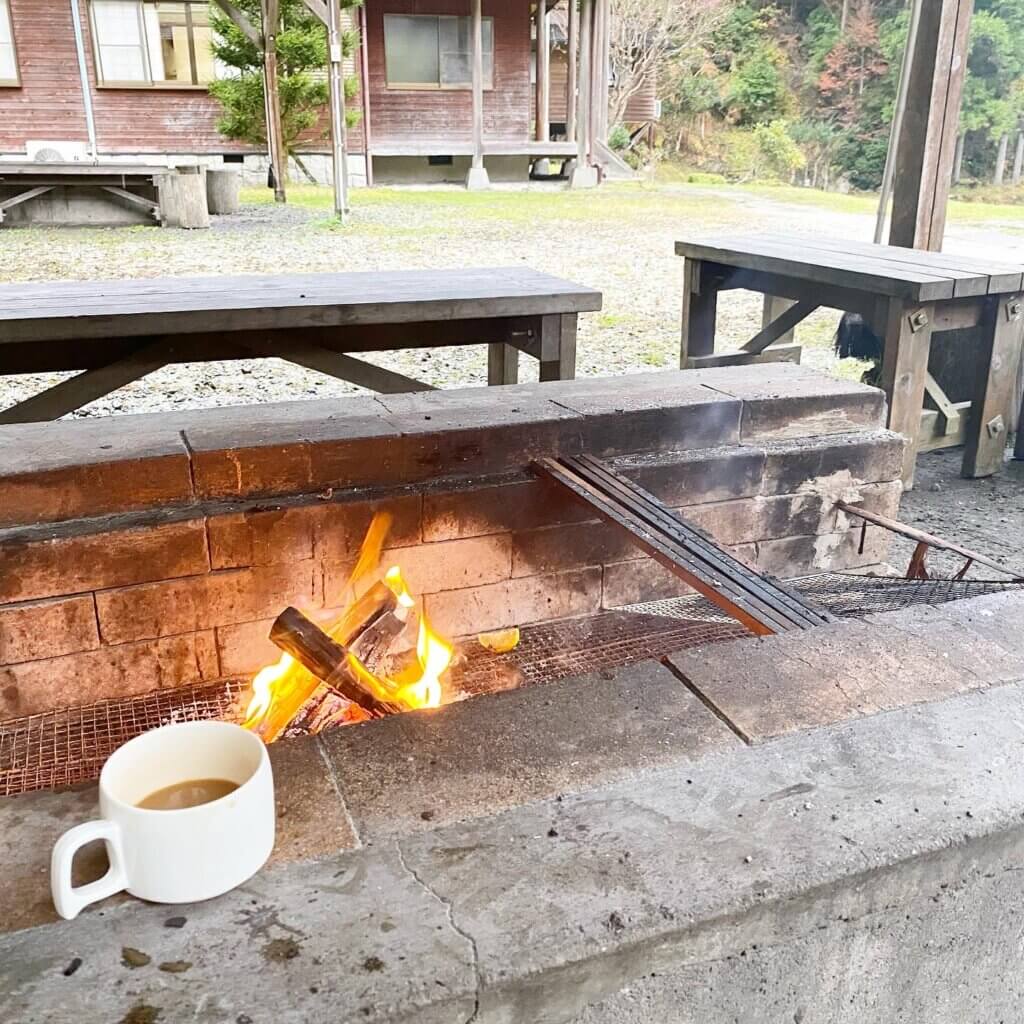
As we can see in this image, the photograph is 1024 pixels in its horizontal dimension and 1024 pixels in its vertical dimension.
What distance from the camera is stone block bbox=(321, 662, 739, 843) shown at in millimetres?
1216

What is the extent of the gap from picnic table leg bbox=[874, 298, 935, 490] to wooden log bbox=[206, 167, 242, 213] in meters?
10.5

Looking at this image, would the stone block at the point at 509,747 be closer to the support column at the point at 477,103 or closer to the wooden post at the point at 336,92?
the wooden post at the point at 336,92

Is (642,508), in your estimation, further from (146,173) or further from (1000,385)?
(146,173)

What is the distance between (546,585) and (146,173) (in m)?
10.9

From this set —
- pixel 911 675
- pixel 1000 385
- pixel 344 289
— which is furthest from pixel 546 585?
pixel 1000 385

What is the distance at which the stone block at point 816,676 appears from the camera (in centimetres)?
142

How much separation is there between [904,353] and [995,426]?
84cm

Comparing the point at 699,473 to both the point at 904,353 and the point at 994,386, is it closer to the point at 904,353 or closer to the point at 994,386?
the point at 904,353

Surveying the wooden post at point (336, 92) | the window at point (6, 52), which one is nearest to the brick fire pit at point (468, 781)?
the wooden post at point (336, 92)

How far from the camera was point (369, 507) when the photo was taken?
2.35 metres

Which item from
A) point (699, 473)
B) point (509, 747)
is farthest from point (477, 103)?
point (509, 747)

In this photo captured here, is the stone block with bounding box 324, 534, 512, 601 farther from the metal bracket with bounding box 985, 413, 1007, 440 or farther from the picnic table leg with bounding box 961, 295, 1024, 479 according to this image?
the metal bracket with bounding box 985, 413, 1007, 440

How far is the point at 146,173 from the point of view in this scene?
11.7 meters

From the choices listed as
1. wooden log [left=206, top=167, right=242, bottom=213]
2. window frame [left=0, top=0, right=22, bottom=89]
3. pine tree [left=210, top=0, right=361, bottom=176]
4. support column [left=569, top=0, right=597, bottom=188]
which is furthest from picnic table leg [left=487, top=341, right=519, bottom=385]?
window frame [left=0, top=0, right=22, bottom=89]
